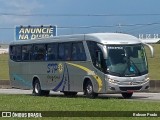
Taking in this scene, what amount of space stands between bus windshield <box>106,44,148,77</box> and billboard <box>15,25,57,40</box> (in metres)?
50.6

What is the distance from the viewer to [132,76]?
83.4 ft

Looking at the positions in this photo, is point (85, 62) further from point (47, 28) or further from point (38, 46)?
point (47, 28)

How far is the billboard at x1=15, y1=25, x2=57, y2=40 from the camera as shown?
250 ft

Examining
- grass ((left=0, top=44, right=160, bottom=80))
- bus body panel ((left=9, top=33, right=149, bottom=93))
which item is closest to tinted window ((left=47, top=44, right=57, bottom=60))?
bus body panel ((left=9, top=33, right=149, bottom=93))

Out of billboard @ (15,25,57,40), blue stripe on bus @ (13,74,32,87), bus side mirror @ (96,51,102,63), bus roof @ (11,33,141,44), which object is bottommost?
blue stripe on bus @ (13,74,32,87)

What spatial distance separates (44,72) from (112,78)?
6.10m

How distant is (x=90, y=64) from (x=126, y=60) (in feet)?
6.03

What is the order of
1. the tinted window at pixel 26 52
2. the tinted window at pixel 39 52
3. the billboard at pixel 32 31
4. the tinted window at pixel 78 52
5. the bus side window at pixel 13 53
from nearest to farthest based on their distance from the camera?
the tinted window at pixel 78 52 < the tinted window at pixel 39 52 < the tinted window at pixel 26 52 < the bus side window at pixel 13 53 < the billboard at pixel 32 31

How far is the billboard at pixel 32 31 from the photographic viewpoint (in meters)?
76.2

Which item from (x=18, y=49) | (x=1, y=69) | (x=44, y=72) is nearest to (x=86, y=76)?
(x=44, y=72)

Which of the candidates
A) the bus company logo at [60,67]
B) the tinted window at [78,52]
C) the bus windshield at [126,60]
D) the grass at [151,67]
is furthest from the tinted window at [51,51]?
the grass at [151,67]

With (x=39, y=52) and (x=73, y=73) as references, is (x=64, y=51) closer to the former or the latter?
(x=73, y=73)

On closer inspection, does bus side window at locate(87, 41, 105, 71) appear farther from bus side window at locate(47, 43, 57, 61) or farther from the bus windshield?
bus side window at locate(47, 43, 57, 61)

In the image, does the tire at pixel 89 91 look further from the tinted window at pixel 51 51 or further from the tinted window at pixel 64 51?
the tinted window at pixel 51 51
